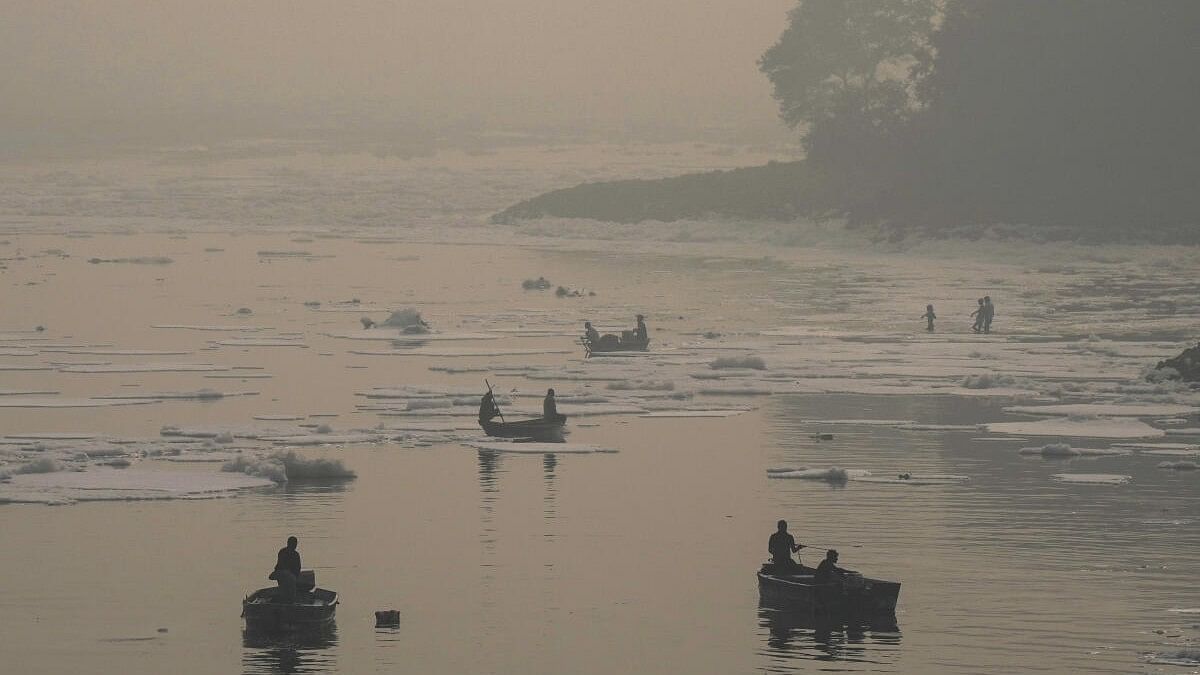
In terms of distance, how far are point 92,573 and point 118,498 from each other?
20.6 feet

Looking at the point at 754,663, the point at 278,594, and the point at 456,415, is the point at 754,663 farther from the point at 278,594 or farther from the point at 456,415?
the point at 456,415

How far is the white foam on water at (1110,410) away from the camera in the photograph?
5147cm

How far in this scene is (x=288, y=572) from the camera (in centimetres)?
2944

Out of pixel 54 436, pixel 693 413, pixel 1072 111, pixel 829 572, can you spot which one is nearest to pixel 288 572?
pixel 829 572

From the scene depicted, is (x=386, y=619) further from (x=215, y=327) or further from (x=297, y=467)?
(x=215, y=327)

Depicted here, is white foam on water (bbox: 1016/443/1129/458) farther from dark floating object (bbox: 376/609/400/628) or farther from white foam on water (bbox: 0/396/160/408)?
white foam on water (bbox: 0/396/160/408)

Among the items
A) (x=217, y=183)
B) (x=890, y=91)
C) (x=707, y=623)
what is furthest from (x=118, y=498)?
(x=217, y=183)

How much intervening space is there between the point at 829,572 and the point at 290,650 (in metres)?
6.99

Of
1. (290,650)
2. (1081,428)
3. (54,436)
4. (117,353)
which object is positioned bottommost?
(290,650)

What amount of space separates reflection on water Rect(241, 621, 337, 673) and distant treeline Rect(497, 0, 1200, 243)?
101714 millimetres

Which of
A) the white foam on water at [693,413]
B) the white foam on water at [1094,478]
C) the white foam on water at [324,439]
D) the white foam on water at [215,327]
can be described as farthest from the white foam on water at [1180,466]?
the white foam on water at [215,327]

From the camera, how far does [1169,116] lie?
127 metres

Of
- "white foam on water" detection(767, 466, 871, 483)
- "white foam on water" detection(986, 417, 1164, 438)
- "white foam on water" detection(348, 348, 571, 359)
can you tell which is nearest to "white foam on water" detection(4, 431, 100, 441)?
"white foam on water" detection(767, 466, 871, 483)

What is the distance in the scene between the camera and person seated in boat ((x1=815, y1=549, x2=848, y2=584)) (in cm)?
3017
